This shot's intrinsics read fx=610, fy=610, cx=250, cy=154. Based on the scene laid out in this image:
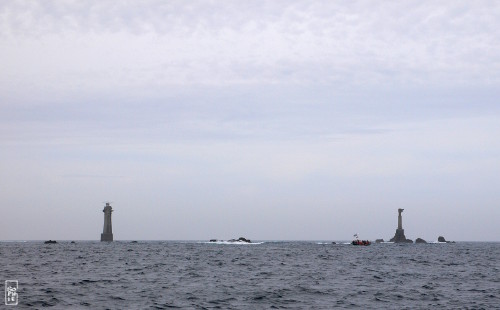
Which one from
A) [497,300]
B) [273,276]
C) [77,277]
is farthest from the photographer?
[273,276]

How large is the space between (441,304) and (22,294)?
28.7m

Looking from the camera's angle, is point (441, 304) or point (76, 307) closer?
point (76, 307)

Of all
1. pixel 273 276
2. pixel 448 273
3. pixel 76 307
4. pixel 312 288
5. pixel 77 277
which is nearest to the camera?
pixel 76 307

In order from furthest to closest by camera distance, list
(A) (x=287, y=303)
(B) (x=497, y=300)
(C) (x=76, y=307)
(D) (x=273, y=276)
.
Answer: (D) (x=273, y=276) < (B) (x=497, y=300) < (A) (x=287, y=303) < (C) (x=76, y=307)

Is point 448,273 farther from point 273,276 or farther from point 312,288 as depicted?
point 312,288

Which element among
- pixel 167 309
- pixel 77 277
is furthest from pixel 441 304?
pixel 77 277

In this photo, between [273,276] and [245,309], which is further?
[273,276]

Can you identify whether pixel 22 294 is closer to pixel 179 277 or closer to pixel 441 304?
pixel 179 277

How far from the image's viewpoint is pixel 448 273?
226 feet

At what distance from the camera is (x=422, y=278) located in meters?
61.5

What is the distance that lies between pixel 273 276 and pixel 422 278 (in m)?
15.0

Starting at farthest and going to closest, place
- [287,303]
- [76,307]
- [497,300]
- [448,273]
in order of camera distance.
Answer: [448,273] → [497,300] → [287,303] → [76,307]

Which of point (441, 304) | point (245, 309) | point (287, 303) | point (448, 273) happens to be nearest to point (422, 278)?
point (448, 273)

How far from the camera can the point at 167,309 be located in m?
37.2
